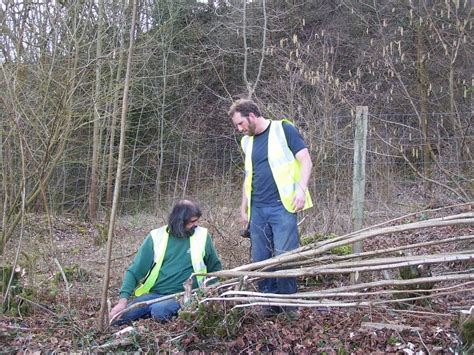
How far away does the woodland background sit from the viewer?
6.62 m

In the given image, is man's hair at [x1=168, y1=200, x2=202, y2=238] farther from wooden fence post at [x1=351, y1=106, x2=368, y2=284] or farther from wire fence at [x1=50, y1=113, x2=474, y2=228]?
wire fence at [x1=50, y1=113, x2=474, y2=228]

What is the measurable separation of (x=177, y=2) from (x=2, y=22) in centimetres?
999

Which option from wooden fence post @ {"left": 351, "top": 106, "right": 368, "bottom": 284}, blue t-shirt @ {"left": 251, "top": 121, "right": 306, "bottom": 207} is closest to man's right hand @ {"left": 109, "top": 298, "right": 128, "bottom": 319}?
blue t-shirt @ {"left": 251, "top": 121, "right": 306, "bottom": 207}

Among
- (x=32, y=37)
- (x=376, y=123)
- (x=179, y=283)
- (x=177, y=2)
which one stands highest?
(x=177, y=2)

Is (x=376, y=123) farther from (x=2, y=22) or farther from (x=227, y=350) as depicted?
(x=227, y=350)

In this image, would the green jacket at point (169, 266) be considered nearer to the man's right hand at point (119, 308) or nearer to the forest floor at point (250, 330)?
the man's right hand at point (119, 308)

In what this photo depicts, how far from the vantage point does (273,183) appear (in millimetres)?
4582

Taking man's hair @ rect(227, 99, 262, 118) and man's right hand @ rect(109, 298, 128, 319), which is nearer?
man's right hand @ rect(109, 298, 128, 319)

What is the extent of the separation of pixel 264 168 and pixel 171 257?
1022 mm

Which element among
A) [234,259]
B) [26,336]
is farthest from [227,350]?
[234,259]

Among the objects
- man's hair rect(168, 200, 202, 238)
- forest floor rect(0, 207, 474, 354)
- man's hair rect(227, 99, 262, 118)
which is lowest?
forest floor rect(0, 207, 474, 354)

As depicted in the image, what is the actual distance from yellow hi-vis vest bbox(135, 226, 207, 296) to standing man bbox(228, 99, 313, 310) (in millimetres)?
445

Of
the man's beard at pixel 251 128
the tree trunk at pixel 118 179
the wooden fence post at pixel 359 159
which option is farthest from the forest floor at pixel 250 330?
the man's beard at pixel 251 128

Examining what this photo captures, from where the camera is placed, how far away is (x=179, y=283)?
4.51 m
